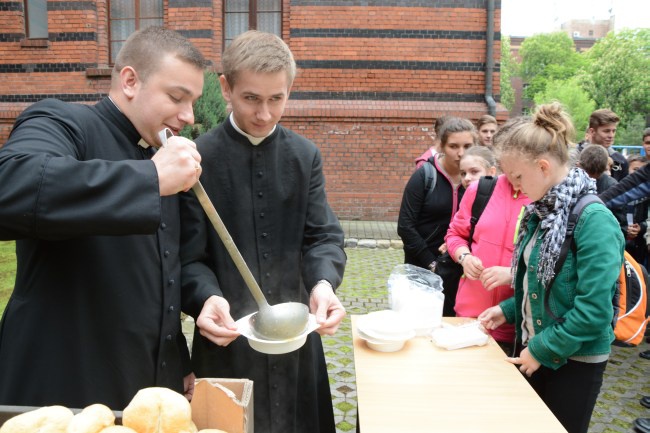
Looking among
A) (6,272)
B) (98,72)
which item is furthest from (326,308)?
(98,72)

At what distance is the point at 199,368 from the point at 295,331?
0.66 metres

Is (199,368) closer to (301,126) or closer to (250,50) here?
(250,50)

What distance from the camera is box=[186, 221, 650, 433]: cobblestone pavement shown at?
3.53m

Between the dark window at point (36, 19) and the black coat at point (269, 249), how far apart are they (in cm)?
988

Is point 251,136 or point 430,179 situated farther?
point 430,179

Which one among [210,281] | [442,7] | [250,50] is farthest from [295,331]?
[442,7]

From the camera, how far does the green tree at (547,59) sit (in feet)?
188

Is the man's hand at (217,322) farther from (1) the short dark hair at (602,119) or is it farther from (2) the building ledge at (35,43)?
(2) the building ledge at (35,43)

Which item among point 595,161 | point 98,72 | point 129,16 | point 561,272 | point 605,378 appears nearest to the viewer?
point 561,272

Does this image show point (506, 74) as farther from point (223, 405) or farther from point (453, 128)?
point (223, 405)

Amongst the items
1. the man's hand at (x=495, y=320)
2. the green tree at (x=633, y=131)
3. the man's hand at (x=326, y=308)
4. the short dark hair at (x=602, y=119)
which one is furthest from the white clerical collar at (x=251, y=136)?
Result: the green tree at (x=633, y=131)

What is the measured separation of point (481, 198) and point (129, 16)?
29.9 ft

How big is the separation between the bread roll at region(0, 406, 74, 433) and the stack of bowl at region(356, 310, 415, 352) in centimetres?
131

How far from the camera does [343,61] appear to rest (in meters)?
9.32
